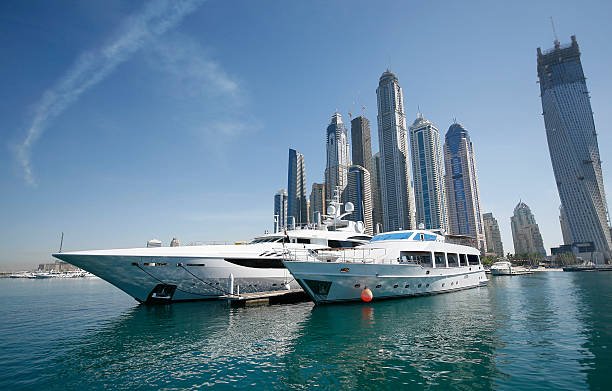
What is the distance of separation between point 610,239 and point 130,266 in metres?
212

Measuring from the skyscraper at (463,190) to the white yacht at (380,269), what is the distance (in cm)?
16198

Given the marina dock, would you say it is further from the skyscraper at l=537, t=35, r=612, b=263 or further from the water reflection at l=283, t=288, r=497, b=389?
the skyscraper at l=537, t=35, r=612, b=263

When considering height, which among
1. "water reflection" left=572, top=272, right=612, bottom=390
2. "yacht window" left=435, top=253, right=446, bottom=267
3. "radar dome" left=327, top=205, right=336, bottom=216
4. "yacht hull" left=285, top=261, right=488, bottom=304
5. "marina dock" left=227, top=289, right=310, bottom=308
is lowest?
"water reflection" left=572, top=272, right=612, bottom=390

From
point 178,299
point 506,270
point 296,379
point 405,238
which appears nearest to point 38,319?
point 178,299

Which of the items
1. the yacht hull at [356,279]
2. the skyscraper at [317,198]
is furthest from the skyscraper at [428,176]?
the yacht hull at [356,279]

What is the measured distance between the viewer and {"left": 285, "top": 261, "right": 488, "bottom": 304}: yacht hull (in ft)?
73.4

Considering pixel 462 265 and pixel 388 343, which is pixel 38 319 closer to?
pixel 388 343

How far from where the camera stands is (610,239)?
157m

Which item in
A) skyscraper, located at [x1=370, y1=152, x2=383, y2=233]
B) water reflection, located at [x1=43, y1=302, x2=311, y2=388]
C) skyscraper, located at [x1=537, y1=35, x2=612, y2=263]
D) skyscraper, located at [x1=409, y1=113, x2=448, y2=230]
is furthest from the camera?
skyscraper, located at [x1=370, y1=152, x2=383, y2=233]

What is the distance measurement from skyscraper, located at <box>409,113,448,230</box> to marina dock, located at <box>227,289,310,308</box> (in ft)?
504

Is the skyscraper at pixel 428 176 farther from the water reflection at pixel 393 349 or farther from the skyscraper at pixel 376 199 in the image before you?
the water reflection at pixel 393 349

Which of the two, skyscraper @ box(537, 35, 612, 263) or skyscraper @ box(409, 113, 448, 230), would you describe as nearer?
skyscraper @ box(537, 35, 612, 263)

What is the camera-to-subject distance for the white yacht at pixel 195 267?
77.0 ft

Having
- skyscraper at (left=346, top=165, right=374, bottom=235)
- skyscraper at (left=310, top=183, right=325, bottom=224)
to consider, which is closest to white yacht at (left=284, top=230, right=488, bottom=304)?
skyscraper at (left=310, top=183, right=325, bottom=224)
